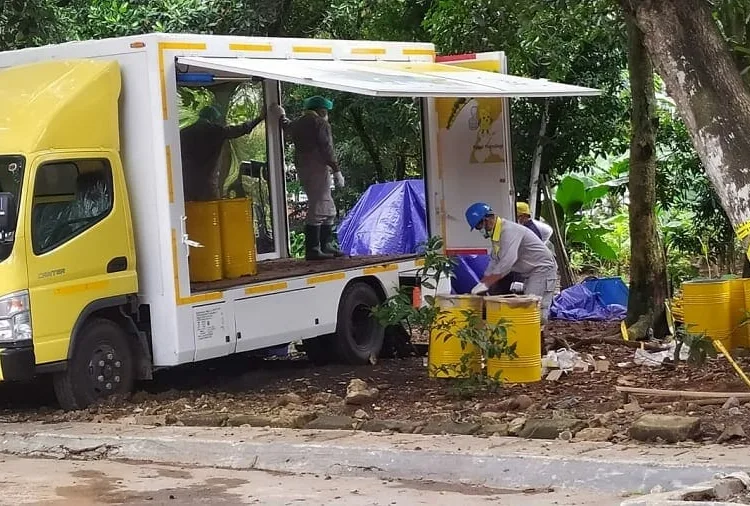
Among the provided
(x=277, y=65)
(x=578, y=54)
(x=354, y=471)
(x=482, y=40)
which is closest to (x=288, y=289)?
(x=277, y=65)

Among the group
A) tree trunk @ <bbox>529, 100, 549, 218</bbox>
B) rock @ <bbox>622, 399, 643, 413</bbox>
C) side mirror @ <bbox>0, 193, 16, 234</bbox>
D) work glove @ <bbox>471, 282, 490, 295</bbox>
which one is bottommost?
rock @ <bbox>622, 399, 643, 413</bbox>

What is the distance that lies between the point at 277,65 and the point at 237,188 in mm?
2733

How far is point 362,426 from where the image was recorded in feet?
27.2

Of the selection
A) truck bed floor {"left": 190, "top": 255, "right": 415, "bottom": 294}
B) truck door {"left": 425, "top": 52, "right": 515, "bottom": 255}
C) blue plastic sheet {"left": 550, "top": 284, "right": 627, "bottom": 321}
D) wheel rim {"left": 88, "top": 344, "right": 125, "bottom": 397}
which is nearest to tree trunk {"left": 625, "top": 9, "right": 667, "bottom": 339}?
truck door {"left": 425, "top": 52, "right": 515, "bottom": 255}

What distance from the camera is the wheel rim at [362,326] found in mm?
12086

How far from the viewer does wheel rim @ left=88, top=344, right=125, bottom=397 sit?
380 inches

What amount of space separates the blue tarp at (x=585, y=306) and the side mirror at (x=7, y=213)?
8.16m

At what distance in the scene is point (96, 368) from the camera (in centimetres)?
967

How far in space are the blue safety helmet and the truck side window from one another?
3.52 metres

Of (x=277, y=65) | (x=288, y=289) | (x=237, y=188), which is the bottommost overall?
(x=288, y=289)

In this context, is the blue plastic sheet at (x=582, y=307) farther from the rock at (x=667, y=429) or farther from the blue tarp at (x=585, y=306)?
the rock at (x=667, y=429)

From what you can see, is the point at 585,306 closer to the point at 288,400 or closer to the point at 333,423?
the point at 288,400

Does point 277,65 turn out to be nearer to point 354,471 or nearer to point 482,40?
point 354,471

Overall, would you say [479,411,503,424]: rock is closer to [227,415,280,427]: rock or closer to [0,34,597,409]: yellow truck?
[227,415,280,427]: rock
